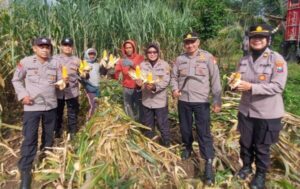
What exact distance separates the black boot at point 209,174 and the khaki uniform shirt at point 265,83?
60cm

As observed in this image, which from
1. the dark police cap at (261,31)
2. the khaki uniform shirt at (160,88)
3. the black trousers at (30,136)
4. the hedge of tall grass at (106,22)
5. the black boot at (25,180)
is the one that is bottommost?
the black boot at (25,180)

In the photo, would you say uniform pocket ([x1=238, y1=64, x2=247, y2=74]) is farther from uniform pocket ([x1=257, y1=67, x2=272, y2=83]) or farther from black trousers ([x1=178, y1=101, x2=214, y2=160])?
black trousers ([x1=178, y1=101, x2=214, y2=160])

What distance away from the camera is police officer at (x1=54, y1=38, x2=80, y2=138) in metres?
4.46

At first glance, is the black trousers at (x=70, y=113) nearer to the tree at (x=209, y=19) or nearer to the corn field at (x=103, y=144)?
the corn field at (x=103, y=144)

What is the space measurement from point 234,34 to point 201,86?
338 inches

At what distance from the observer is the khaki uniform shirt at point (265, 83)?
3.13 m

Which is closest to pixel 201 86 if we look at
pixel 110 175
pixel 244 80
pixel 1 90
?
pixel 244 80

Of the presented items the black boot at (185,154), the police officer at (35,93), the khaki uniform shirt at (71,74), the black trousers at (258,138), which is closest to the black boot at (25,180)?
the police officer at (35,93)

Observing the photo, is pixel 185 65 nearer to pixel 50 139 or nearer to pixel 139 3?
pixel 50 139

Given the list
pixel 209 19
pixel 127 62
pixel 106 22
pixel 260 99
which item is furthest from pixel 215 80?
pixel 209 19

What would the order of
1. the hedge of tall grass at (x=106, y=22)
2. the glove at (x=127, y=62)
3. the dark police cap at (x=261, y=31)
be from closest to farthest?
1. the dark police cap at (x=261, y=31)
2. the glove at (x=127, y=62)
3. the hedge of tall grass at (x=106, y=22)

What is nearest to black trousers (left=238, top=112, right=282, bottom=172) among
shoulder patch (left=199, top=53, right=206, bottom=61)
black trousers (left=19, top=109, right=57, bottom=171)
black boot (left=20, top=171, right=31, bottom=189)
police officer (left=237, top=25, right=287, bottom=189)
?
police officer (left=237, top=25, right=287, bottom=189)

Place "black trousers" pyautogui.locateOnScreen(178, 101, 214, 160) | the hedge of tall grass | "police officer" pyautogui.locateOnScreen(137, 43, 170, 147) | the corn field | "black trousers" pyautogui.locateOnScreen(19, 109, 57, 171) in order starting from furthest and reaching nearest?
the hedge of tall grass, "police officer" pyautogui.locateOnScreen(137, 43, 170, 147), "black trousers" pyautogui.locateOnScreen(178, 101, 214, 160), "black trousers" pyautogui.locateOnScreen(19, 109, 57, 171), the corn field

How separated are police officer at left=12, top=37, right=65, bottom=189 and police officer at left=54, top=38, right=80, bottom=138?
0.64 metres
